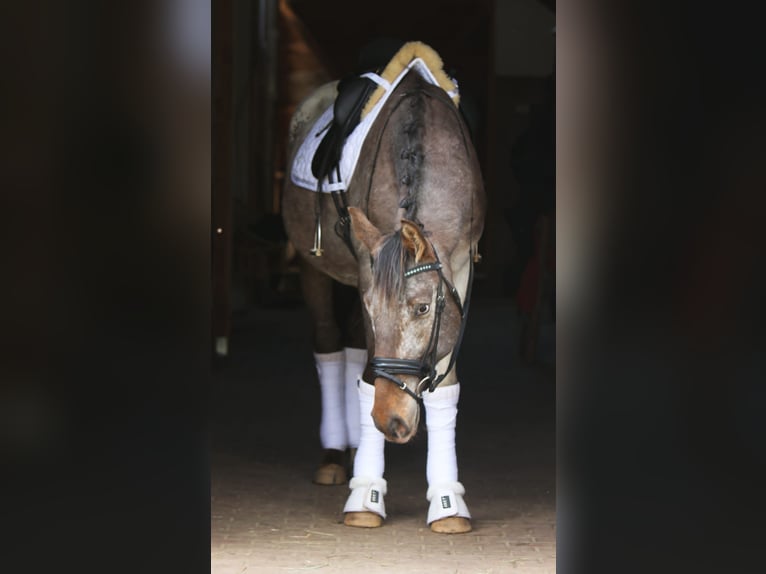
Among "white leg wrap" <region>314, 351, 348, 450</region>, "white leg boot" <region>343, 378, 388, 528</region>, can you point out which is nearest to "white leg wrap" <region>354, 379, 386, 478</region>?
"white leg boot" <region>343, 378, 388, 528</region>

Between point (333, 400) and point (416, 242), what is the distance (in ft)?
5.31

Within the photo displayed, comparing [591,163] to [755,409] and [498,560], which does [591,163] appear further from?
[498,560]

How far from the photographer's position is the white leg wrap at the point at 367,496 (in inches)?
158

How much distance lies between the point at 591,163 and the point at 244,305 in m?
9.94

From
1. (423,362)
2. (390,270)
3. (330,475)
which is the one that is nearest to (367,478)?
(330,475)

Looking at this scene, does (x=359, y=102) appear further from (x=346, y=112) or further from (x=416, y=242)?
(x=416, y=242)

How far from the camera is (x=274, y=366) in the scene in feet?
27.6

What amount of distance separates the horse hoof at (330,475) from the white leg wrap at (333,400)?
0.11 m

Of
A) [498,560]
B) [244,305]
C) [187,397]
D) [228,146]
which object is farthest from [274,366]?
[187,397]

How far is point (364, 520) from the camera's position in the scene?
158 inches

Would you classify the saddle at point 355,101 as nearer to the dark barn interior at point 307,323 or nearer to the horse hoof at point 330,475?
the dark barn interior at point 307,323

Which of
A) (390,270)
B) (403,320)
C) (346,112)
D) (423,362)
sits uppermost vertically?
(346,112)

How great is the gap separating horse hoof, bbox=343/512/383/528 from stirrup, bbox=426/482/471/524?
0.66ft

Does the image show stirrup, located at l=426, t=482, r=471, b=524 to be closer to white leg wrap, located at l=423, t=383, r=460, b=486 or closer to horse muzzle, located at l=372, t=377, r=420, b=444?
white leg wrap, located at l=423, t=383, r=460, b=486
